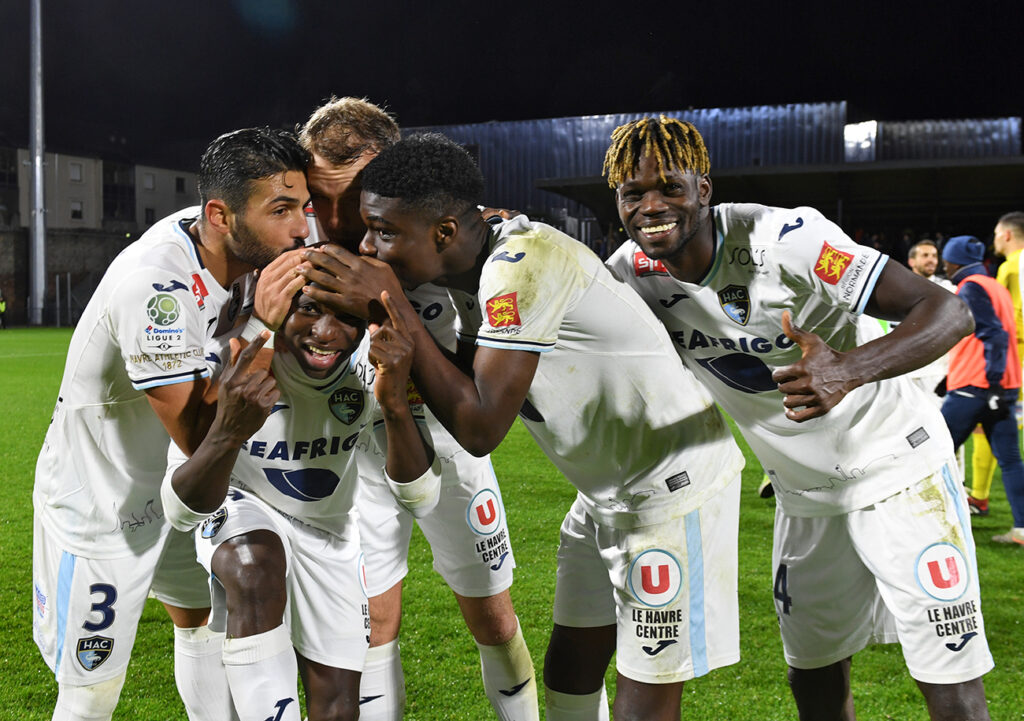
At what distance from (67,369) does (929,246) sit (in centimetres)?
721

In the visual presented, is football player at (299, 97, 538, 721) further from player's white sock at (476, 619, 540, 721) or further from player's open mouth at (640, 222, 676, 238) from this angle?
player's open mouth at (640, 222, 676, 238)

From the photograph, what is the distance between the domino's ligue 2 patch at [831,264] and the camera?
2562 millimetres

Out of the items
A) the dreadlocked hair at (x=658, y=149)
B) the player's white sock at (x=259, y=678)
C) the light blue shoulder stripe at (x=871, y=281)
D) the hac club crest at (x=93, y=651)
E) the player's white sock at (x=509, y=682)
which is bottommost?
the player's white sock at (x=509, y=682)

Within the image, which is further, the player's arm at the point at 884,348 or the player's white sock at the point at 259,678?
the player's white sock at the point at 259,678

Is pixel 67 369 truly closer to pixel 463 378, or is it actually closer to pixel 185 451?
pixel 185 451

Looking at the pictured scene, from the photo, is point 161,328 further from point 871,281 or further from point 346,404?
point 871,281

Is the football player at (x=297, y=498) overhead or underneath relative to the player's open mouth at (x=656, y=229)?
underneath

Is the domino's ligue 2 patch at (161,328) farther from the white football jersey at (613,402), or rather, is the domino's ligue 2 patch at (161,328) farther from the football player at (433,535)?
the white football jersey at (613,402)

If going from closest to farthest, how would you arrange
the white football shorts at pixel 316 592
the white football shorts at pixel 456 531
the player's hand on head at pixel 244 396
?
1. the player's hand on head at pixel 244 396
2. the white football shorts at pixel 316 592
3. the white football shorts at pixel 456 531

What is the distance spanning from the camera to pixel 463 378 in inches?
88.0

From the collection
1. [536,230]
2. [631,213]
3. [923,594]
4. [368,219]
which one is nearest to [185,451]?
[368,219]

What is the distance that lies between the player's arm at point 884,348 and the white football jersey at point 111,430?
5.48 feet

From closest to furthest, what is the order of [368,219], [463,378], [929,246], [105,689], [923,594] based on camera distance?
1. [463,378]
2. [368,219]
3. [923,594]
4. [105,689]
5. [929,246]

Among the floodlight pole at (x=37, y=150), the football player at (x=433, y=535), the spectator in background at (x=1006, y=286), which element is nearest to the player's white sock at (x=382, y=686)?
the football player at (x=433, y=535)
